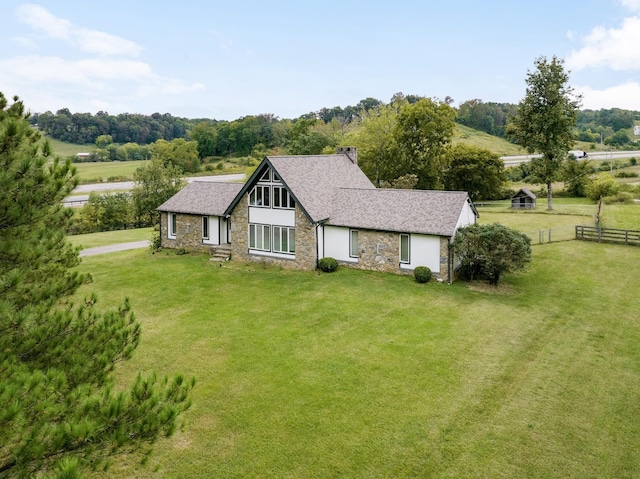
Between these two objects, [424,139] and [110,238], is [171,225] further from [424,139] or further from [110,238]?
[424,139]

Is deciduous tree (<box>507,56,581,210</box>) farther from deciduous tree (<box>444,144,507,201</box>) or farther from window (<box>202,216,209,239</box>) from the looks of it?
window (<box>202,216,209,239</box>)

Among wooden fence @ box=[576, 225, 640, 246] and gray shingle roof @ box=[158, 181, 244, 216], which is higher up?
gray shingle roof @ box=[158, 181, 244, 216]

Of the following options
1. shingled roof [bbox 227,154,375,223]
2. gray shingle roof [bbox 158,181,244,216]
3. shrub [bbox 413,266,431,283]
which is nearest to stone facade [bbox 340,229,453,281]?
shrub [bbox 413,266,431,283]

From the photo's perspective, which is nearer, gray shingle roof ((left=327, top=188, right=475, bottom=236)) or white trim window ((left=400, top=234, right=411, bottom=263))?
gray shingle roof ((left=327, top=188, right=475, bottom=236))

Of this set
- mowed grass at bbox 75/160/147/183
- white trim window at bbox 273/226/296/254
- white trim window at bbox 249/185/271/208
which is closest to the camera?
white trim window at bbox 273/226/296/254

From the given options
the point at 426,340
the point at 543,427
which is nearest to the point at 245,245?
the point at 426,340

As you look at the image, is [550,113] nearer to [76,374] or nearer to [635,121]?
[76,374]

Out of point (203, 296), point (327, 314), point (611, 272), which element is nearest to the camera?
point (327, 314)
